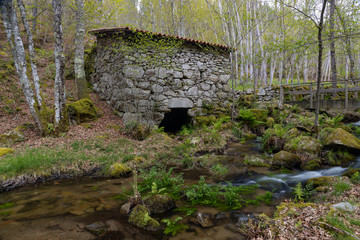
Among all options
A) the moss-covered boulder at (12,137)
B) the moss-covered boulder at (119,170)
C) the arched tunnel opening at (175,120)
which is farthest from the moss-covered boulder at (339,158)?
the moss-covered boulder at (12,137)

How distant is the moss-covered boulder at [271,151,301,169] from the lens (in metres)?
6.17

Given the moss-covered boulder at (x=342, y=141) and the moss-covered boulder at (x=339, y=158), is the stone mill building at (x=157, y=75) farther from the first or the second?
the moss-covered boulder at (x=339, y=158)

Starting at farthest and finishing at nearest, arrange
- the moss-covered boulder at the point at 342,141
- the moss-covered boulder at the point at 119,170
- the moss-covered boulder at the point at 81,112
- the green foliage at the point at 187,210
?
the moss-covered boulder at the point at 81,112
the moss-covered boulder at the point at 342,141
the moss-covered boulder at the point at 119,170
the green foliage at the point at 187,210

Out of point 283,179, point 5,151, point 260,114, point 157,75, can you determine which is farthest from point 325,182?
point 5,151

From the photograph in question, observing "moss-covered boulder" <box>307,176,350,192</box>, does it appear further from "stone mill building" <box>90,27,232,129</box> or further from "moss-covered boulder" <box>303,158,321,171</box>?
"stone mill building" <box>90,27,232,129</box>

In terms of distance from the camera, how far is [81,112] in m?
8.63

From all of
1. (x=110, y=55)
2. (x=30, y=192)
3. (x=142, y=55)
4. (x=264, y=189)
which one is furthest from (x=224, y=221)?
(x=110, y=55)

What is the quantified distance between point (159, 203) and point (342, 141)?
596 centimetres

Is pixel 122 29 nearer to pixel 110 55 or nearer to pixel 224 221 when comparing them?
pixel 110 55

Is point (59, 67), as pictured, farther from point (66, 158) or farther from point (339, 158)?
point (339, 158)

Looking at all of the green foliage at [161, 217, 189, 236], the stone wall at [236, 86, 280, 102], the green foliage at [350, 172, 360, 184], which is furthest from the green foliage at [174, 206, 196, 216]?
the stone wall at [236, 86, 280, 102]

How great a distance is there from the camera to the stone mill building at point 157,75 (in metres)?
9.22

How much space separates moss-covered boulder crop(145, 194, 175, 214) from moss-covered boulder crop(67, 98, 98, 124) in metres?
6.16

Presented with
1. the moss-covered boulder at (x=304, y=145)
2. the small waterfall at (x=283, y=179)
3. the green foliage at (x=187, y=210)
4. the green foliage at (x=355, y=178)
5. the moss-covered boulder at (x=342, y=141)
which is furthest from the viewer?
the moss-covered boulder at (x=304, y=145)
